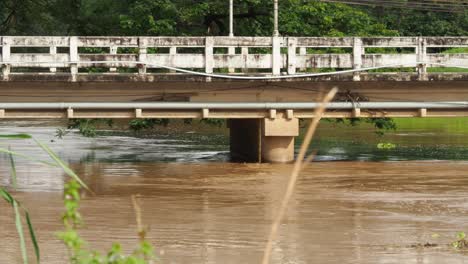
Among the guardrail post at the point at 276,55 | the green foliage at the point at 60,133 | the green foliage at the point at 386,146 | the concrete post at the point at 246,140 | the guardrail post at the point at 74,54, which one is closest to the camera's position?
the guardrail post at the point at 74,54

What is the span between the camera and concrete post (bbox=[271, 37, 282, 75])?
22.9 metres

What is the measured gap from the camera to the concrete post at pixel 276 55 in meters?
22.9

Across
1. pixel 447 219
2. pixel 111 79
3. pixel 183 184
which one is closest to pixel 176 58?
pixel 111 79

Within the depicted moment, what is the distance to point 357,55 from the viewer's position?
23312 mm

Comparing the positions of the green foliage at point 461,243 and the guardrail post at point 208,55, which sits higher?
the guardrail post at point 208,55

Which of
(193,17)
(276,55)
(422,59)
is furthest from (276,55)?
(193,17)

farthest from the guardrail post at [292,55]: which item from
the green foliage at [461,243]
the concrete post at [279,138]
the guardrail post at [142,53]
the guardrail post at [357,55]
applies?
the green foliage at [461,243]

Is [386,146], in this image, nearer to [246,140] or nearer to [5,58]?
[246,140]

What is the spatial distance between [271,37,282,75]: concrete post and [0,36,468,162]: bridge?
21mm

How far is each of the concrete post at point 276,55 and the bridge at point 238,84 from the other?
0.02m

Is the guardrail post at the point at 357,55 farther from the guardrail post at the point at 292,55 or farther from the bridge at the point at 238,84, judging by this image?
the guardrail post at the point at 292,55

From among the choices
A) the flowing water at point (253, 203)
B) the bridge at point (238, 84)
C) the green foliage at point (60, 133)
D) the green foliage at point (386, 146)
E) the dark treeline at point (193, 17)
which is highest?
the dark treeline at point (193, 17)

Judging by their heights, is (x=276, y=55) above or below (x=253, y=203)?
above

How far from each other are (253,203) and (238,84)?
6.00 metres
